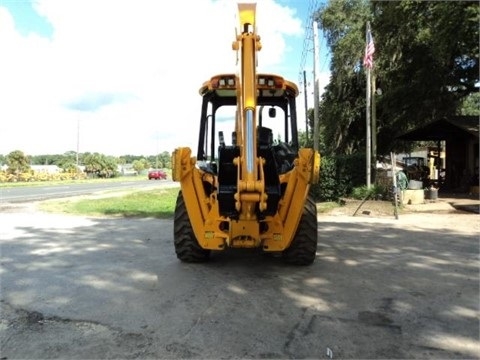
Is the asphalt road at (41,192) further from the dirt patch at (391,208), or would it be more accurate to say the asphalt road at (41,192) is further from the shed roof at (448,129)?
the shed roof at (448,129)

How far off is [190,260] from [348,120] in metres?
23.1

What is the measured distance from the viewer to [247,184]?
18.6ft

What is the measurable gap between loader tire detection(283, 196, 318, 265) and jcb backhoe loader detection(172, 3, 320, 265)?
0.01 metres

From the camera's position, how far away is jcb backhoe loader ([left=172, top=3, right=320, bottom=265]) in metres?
5.75

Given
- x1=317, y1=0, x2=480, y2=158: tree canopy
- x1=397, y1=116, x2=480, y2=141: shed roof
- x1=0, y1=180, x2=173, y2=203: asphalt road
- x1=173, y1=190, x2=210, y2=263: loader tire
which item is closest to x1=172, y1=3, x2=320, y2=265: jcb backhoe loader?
x1=173, y1=190, x2=210, y2=263: loader tire

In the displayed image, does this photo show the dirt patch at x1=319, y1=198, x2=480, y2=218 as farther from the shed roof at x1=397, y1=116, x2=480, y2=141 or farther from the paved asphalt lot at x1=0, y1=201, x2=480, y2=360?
the paved asphalt lot at x1=0, y1=201, x2=480, y2=360

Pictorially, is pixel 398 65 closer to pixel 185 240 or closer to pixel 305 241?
pixel 305 241

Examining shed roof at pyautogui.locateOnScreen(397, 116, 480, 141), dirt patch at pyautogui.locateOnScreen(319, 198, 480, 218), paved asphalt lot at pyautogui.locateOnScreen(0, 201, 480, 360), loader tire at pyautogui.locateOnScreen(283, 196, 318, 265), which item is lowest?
paved asphalt lot at pyautogui.locateOnScreen(0, 201, 480, 360)

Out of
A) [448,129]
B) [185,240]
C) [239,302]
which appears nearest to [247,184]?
[239,302]

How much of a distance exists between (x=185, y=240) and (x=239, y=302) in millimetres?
2051

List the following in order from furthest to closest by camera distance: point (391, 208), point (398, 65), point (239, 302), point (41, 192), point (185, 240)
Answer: point (41, 192)
point (398, 65)
point (391, 208)
point (185, 240)
point (239, 302)

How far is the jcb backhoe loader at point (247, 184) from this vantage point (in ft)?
18.9

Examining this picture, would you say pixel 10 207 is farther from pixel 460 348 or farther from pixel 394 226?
pixel 460 348

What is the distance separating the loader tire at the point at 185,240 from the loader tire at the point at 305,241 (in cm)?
131
